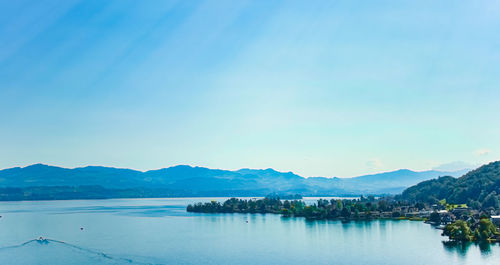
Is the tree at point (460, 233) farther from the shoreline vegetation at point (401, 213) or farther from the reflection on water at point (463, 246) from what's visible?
the reflection on water at point (463, 246)

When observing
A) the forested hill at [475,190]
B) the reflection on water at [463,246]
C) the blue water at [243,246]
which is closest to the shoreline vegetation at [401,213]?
the reflection on water at [463,246]

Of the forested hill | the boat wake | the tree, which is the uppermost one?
the forested hill

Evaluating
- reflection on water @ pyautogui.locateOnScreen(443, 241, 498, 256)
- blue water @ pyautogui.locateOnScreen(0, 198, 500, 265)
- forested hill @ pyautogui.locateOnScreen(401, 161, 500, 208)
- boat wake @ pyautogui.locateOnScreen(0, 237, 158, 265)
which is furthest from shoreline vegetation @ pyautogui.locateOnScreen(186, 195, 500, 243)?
boat wake @ pyautogui.locateOnScreen(0, 237, 158, 265)

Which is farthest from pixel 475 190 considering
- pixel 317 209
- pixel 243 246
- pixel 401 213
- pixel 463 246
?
pixel 243 246

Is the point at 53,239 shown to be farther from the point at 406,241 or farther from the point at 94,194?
the point at 94,194

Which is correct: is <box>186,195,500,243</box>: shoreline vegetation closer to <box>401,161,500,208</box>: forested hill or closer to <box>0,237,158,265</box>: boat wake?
<box>401,161,500,208</box>: forested hill

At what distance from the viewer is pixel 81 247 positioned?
99.9 ft

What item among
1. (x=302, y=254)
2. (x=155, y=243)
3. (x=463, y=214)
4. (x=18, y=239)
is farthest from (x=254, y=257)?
(x=463, y=214)

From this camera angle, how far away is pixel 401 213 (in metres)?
52.1

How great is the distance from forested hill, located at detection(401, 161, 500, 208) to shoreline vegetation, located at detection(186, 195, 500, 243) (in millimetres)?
2660

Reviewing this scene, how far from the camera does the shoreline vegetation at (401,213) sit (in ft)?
98.2

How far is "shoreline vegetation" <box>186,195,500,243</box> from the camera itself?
2992 centimetres

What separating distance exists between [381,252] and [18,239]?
2740 cm

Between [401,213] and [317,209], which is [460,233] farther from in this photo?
[317,209]
